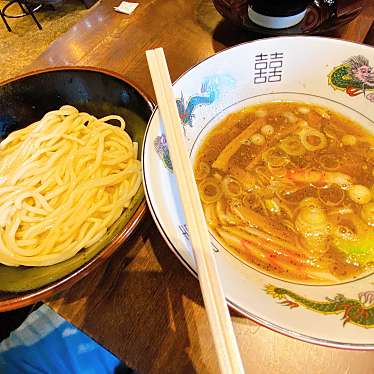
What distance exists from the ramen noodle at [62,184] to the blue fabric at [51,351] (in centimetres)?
37

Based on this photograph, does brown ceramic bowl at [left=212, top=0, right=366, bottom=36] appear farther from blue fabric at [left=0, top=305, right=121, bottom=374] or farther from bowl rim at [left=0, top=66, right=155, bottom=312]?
blue fabric at [left=0, top=305, right=121, bottom=374]

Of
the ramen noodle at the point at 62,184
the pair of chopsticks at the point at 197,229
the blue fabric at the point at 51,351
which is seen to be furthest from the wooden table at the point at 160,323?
the blue fabric at the point at 51,351

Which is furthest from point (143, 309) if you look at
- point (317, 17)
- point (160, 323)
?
Result: point (317, 17)

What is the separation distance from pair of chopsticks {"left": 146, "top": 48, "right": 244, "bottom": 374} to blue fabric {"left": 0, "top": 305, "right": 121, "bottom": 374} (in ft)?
2.46

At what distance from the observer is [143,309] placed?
33.4 inches

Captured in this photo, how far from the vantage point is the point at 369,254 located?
83 centimetres

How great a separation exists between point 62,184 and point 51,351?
2.07ft

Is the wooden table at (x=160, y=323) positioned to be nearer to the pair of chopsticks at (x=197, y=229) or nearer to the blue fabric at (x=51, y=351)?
the pair of chopsticks at (x=197, y=229)

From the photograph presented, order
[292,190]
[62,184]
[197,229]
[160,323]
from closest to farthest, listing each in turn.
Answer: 1. [197,229]
2. [160,323]
3. [292,190]
4. [62,184]

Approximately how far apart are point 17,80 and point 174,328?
3.24 ft

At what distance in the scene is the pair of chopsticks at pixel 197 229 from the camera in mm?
534

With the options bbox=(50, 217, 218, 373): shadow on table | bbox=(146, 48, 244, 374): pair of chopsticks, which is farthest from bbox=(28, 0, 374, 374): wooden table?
bbox=(146, 48, 244, 374): pair of chopsticks

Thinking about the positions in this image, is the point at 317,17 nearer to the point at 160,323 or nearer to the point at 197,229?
the point at 197,229

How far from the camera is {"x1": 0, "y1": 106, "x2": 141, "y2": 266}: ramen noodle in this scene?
974 mm
